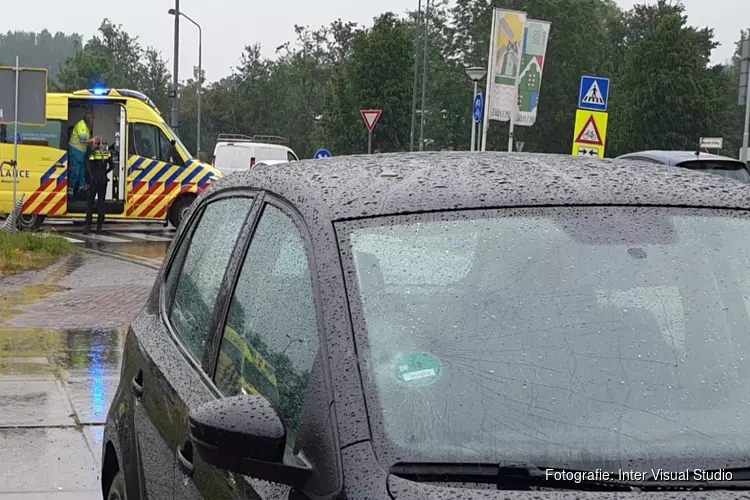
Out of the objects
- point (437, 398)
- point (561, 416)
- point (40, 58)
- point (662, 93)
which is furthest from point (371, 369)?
point (40, 58)

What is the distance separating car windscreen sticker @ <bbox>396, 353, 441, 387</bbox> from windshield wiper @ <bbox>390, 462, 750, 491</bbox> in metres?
0.23

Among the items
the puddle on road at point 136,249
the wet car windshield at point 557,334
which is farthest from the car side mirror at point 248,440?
the puddle on road at point 136,249

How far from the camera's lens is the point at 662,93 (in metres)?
67.9

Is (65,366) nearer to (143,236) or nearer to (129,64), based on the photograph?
(143,236)

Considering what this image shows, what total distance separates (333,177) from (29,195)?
723 inches

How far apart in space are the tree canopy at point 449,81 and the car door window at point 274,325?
56.5 m

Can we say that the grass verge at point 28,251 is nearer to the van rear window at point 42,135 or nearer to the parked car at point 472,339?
the van rear window at point 42,135

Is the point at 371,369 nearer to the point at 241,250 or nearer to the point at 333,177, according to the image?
A: the point at 333,177

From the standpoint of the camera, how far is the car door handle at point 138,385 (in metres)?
3.32

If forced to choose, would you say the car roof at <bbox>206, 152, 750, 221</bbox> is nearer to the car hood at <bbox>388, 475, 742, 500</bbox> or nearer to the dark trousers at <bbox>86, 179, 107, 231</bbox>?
the car hood at <bbox>388, 475, 742, 500</bbox>

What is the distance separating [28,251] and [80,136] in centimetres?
534

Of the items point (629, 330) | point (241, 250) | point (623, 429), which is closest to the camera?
point (623, 429)

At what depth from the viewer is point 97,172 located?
63.5 feet

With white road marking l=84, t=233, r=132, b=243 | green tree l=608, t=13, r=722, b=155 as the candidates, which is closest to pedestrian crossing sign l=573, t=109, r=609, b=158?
white road marking l=84, t=233, r=132, b=243
